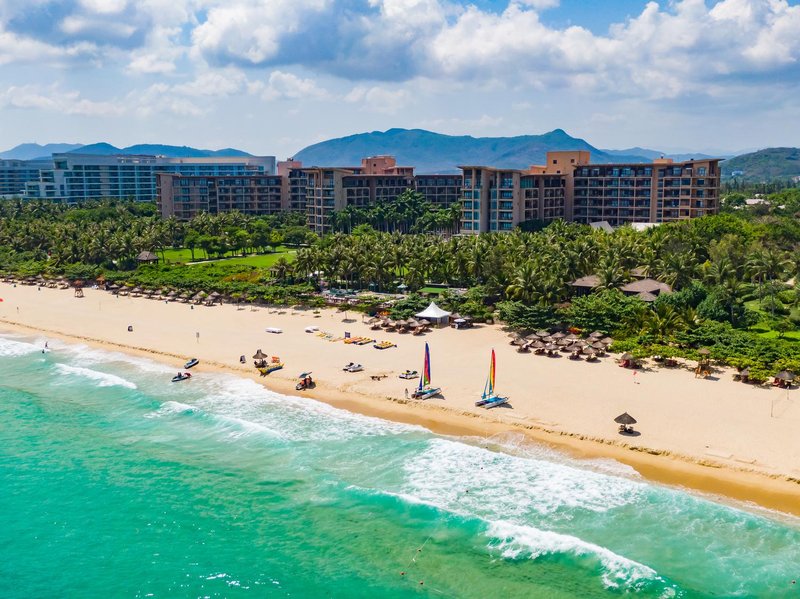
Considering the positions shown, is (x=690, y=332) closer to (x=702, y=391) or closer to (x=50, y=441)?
(x=702, y=391)

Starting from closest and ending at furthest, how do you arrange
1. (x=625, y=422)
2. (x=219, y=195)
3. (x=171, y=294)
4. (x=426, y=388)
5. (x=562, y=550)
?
1. (x=562, y=550)
2. (x=625, y=422)
3. (x=426, y=388)
4. (x=171, y=294)
5. (x=219, y=195)

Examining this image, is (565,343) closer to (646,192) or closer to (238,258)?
(646,192)

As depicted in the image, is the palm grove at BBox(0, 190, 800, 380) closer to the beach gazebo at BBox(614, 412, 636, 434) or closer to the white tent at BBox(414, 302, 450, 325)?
the white tent at BBox(414, 302, 450, 325)

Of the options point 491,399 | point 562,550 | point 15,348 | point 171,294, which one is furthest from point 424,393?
point 171,294

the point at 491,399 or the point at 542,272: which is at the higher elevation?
the point at 542,272

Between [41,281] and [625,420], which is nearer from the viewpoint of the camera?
[625,420]

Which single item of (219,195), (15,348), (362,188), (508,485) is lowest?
(508,485)

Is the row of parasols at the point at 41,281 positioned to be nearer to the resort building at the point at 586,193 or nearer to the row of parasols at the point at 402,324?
the row of parasols at the point at 402,324

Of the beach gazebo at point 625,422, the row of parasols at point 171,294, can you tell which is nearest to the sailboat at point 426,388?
the beach gazebo at point 625,422
